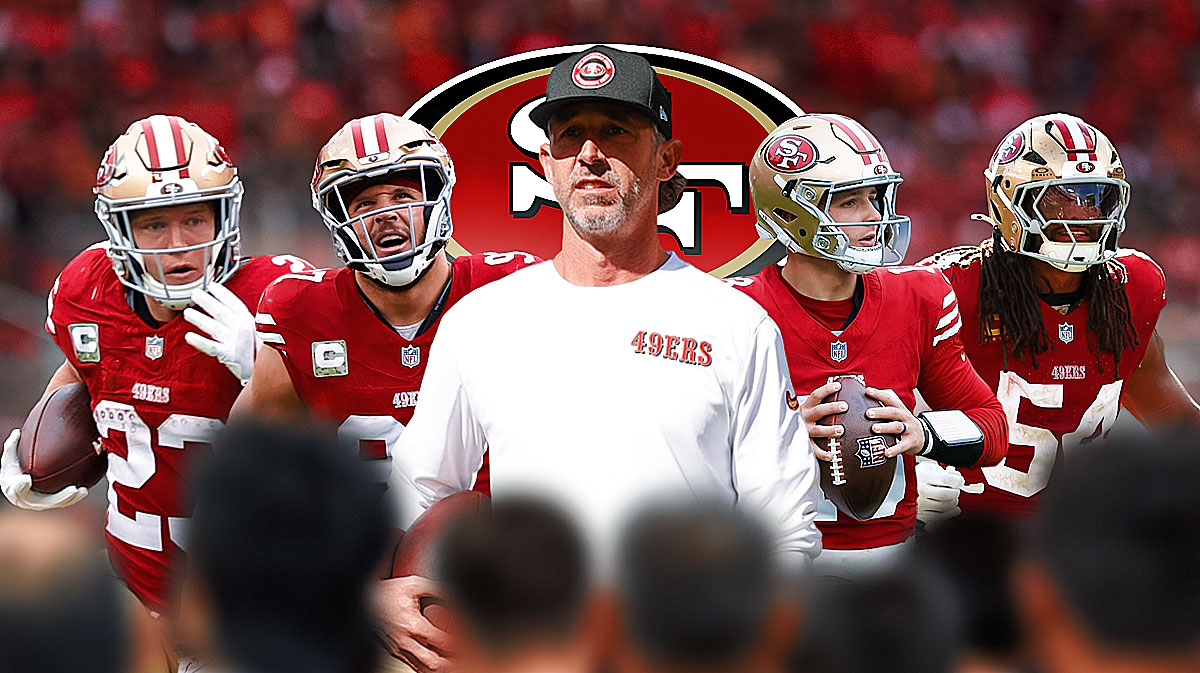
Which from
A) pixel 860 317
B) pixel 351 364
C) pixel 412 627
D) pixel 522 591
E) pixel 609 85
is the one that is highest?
pixel 609 85

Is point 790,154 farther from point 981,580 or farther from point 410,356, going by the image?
point 981,580

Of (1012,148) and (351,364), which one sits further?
(1012,148)

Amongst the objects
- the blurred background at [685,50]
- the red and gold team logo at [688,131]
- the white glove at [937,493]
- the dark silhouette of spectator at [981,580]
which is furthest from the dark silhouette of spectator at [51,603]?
the blurred background at [685,50]

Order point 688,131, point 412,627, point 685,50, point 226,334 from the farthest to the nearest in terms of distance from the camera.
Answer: point 685,50, point 688,131, point 226,334, point 412,627

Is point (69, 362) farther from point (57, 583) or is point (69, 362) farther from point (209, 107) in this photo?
point (209, 107)

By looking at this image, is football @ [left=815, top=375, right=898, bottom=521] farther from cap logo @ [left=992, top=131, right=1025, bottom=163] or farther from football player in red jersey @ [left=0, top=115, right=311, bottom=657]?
football player in red jersey @ [left=0, top=115, right=311, bottom=657]

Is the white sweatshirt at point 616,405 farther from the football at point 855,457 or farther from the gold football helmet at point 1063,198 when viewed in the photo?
the gold football helmet at point 1063,198

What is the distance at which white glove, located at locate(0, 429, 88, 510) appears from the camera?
4246 mm

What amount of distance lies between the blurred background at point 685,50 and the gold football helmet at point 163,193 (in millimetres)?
5253

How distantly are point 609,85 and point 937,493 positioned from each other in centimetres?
198

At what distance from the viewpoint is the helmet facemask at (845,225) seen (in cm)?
394

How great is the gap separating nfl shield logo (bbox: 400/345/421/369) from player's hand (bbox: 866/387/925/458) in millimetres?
1213

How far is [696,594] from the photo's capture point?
5.81ft

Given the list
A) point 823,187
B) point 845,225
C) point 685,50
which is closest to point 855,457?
point 845,225
